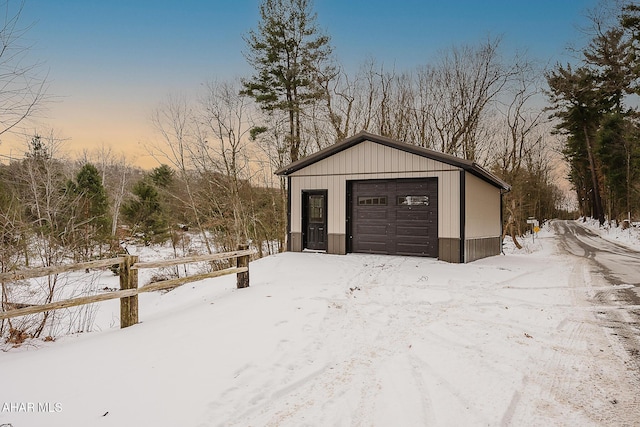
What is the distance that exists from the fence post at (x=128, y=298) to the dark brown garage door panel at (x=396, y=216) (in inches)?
322

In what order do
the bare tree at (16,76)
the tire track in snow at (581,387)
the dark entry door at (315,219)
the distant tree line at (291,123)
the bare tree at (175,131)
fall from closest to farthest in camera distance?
1. the tire track in snow at (581,387)
2. the bare tree at (16,76)
3. the dark entry door at (315,219)
4. the bare tree at (175,131)
5. the distant tree line at (291,123)

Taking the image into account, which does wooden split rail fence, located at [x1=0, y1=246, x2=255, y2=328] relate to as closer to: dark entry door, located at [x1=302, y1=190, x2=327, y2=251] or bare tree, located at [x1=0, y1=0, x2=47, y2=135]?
bare tree, located at [x1=0, y1=0, x2=47, y2=135]

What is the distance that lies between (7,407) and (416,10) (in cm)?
2104

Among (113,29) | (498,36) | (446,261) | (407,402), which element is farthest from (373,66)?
→ (407,402)

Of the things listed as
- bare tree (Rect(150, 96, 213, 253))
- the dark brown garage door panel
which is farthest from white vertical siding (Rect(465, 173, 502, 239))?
bare tree (Rect(150, 96, 213, 253))

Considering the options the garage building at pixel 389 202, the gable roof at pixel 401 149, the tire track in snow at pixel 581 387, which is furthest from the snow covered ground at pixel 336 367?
the gable roof at pixel 401 149

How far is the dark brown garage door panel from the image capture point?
37.2 ft

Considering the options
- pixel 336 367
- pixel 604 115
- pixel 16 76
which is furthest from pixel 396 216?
pixel 604 115

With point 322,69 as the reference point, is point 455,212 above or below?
below

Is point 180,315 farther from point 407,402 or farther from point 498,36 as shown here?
point 498,36

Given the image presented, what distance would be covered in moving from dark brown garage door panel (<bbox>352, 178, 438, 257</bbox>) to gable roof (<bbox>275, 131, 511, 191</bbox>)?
85 cm

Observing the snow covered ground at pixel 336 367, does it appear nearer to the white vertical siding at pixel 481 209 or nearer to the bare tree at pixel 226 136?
the white vertical siding at pixel 481 209

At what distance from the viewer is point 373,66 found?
2273 centimetres

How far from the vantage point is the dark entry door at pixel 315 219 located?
12.8 m
